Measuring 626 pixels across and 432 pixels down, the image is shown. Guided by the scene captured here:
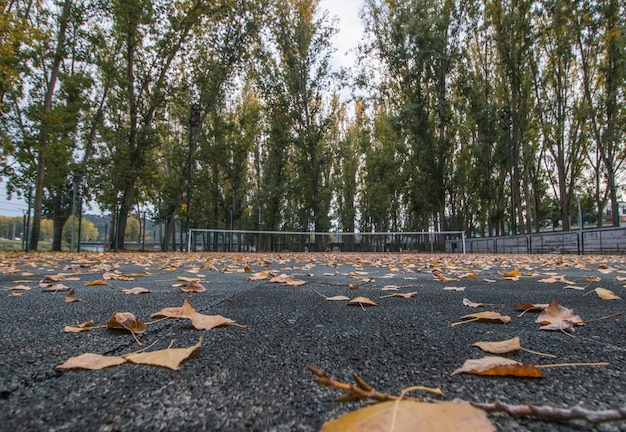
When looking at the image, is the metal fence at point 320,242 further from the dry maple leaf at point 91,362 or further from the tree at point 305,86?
the dry maple leaf at point 91,362

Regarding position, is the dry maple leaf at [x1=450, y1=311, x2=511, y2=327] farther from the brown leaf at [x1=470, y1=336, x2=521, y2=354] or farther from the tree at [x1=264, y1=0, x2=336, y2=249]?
the tree at [x1=264, y1=0, x2=336, y2=249]

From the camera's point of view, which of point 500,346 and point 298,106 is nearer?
point 500,346

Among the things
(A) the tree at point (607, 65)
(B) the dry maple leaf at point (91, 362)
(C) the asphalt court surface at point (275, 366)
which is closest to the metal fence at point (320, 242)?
(A) the tree at point (607, 65)

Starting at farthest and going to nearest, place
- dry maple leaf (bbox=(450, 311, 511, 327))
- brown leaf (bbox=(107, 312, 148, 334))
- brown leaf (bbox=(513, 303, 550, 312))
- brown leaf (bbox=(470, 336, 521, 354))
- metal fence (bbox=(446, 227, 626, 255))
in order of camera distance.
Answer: metal fence (bbox=(446, 227, 626, 255)) → brown leaf (bbox=(513, 303, 550, 312)) → dry maple leaf (bbox=(450, 311, 511, 327)) → brown leaf (bbox=(107, 312, 148, 334)) → brown leaf (bbox=(470, 336, 521, 354))

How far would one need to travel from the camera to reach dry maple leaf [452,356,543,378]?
850 mm

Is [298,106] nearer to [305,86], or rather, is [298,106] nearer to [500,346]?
[305,86]

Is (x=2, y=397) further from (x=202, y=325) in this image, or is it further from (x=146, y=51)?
(x=146, y=51)

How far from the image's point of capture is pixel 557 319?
4.74ft

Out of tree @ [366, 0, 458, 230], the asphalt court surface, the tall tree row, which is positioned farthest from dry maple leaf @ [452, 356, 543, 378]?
tree @ [366, 0, 458, 230]

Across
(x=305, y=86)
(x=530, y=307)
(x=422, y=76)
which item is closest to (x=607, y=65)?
(x=422, y=76)

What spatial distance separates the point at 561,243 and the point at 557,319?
46.9 feet

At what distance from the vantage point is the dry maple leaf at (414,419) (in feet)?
1.66

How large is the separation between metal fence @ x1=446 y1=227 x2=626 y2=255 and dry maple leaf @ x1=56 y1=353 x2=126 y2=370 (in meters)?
13.4

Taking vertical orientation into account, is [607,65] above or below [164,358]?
above
